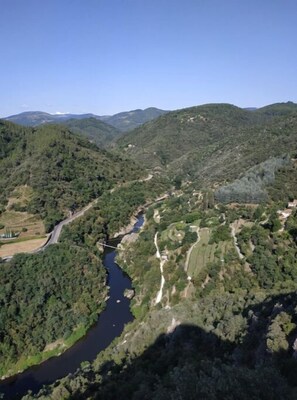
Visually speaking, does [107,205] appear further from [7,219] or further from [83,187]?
[7,219]

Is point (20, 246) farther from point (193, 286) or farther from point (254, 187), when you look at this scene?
point (254, 187)

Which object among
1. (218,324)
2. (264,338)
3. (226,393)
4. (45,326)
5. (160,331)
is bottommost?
(45,326)

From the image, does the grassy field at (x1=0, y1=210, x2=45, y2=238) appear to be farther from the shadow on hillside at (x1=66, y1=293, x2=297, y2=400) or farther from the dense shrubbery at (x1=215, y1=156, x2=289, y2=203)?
the shadow on hillside at (x1=66, y1=293, x2=297, y2=400)

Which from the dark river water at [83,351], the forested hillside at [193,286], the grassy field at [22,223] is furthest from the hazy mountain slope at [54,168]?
the dark river water at [83,351]

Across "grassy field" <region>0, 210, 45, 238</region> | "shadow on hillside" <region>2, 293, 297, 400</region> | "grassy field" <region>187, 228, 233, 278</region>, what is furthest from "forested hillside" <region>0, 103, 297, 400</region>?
"grassy field" <region>0, 210, 45, 238</region>

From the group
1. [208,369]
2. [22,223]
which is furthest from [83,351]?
[22,223]

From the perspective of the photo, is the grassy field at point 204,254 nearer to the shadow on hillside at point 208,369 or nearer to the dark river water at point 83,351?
the dark river water at point 83,351

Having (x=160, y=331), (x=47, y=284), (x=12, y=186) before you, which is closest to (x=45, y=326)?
(x=47, y=284)
